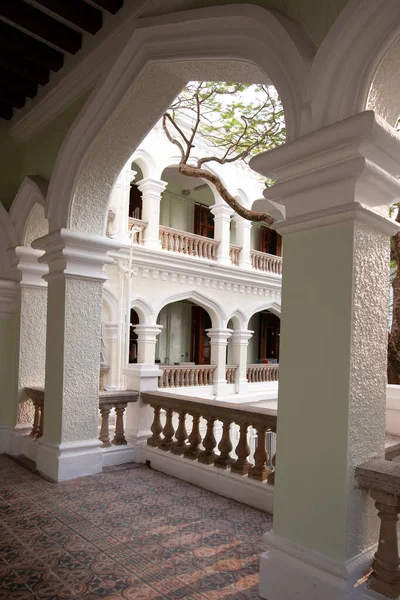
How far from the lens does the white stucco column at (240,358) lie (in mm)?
15133

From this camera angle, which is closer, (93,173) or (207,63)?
(207,63)

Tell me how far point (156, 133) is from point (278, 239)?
25.5 feet

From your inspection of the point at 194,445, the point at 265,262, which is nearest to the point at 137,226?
the point at 265,262

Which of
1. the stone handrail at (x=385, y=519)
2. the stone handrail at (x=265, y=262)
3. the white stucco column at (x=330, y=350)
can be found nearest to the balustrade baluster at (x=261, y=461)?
the white stucco column at (x=330, y=350)

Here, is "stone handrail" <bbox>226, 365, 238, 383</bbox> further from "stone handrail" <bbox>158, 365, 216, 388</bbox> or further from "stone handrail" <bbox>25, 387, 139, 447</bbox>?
"stone handrail" <bbox>25, 387, 139, 447</bbox>

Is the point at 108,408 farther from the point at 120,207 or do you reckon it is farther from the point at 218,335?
the point at 218,335

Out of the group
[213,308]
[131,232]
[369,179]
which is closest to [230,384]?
[213,308]

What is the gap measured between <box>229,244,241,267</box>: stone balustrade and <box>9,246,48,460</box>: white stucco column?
375 inches

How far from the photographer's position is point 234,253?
599 inches

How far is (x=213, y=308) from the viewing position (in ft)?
46.8

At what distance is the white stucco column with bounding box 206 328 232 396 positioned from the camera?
14.3 metres

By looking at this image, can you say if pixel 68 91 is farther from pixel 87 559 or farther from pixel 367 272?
pixel 87 559

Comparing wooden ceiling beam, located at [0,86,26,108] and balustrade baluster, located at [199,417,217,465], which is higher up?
wooden ceiling beam, located at [0,86,26,108]

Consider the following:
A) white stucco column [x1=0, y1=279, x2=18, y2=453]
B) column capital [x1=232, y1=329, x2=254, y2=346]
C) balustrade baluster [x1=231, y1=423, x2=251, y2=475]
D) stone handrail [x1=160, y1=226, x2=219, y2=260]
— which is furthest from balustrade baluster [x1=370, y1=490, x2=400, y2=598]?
column capital [x1=232, y1=329, x2=254, y2=346]
